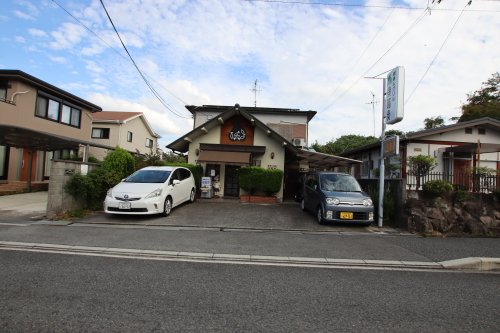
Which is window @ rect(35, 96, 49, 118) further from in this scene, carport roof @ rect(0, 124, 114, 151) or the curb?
the curb

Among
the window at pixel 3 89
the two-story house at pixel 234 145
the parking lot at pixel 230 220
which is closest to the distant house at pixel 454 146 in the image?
the two-story house at pixel 234 145

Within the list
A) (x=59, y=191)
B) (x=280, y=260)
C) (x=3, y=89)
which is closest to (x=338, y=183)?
(x=280, y=260)

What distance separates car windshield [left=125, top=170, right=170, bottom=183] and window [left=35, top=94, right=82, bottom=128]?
11.3 metres

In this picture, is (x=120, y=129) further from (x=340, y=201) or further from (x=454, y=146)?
(x=454, y=146)

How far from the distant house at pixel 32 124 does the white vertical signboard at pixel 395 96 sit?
1354cm

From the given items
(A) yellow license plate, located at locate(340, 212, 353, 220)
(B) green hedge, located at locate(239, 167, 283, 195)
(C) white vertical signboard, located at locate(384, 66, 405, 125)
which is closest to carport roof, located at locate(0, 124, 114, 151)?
(B) green hedge, located at locate(239, 167, 283, 195)

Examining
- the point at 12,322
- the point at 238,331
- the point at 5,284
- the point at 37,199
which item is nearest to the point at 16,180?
the point at 37,199

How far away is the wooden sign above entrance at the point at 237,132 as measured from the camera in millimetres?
17194

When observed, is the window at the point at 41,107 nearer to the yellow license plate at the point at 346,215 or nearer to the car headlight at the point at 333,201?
the car headlight at the point at 333,201

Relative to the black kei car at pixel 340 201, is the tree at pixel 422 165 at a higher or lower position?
higher

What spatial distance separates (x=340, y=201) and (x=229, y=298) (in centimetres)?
649

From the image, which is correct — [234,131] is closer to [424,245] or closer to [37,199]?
[37,199]

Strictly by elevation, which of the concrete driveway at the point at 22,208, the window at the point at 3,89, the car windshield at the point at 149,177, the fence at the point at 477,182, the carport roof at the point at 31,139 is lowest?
the concrete driveway at the point at 22,208

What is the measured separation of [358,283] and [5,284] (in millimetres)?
5072
